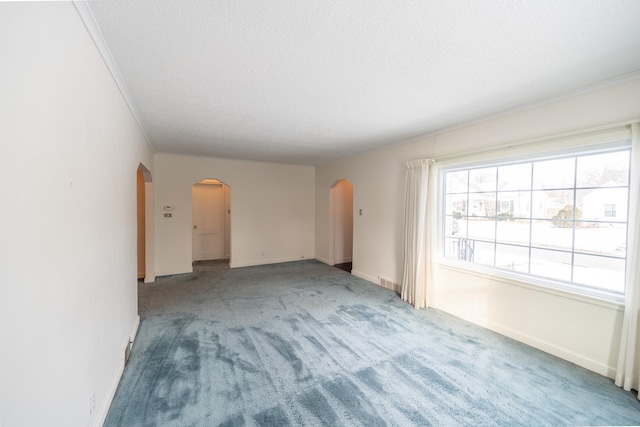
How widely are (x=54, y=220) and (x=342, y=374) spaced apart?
2.26 meters

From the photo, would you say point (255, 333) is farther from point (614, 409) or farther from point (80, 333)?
point (614, 409)

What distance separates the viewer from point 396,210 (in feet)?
14.6

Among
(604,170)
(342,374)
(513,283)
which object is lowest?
(342,374)

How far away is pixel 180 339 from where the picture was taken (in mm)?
2840

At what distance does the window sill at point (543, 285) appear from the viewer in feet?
7.47

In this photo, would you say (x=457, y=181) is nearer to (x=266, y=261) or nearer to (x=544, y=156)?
(x=544, y=156)

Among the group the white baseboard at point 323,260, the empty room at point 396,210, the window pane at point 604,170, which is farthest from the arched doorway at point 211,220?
the window pane at point 604,170

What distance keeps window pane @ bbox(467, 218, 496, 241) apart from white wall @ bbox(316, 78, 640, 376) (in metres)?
0.51

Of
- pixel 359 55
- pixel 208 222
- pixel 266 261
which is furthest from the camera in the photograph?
pixel 208 222

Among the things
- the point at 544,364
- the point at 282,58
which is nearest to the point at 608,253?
the point at 544,364

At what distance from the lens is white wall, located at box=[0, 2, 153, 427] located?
835 millimetres

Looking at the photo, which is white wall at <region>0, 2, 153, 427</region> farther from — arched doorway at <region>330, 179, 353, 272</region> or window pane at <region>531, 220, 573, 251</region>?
arched doorway at <region>330, 179, 353, 272</region>

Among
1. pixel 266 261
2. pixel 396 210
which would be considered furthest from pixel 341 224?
pixel 396 210

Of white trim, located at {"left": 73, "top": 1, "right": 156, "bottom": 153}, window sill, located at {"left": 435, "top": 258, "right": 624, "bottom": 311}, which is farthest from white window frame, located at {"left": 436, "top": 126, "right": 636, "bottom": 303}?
white trim, located at {"left": 73, "top": 1, "right": 156, "bottom": 153}
